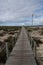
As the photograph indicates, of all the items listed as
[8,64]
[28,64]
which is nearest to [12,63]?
[8,64]

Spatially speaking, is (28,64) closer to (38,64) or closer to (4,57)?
(38,64)

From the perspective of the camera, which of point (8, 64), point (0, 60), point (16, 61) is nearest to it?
point (8, 64)

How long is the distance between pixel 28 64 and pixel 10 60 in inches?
51.3

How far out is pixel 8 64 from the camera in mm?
8375

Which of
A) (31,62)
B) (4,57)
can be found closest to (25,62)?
(31,62)

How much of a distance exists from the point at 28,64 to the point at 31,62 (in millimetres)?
401

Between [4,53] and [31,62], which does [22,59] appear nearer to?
[31,62]

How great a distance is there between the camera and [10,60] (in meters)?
9.16

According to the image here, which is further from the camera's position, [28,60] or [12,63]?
[28,60]

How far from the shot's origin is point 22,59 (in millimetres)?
9539

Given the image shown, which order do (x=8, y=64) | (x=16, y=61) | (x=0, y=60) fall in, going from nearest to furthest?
(x=8, y=64), (x=16, y=61), (x=0, y=60)

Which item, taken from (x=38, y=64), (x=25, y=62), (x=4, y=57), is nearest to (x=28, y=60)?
(x=25, y=62)

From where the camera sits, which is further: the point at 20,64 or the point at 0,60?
the point at 0,60

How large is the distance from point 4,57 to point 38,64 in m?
3.15
